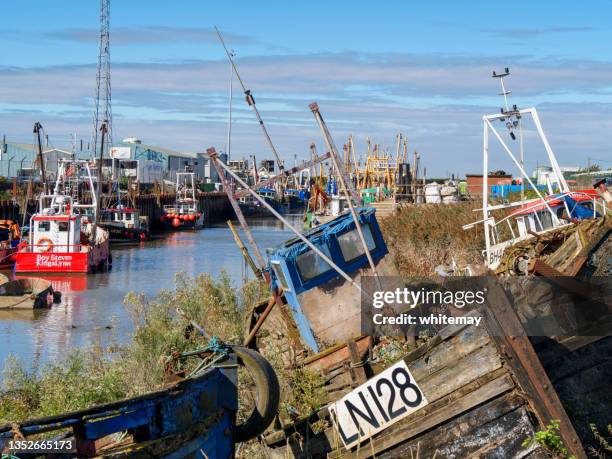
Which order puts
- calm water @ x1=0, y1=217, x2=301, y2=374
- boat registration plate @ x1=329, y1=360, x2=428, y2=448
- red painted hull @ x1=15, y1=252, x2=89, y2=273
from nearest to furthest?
boat registration plate @ x1=329, y1=360, x2=428, y2=448
calm water @ x1=0, y1=217, x2=301, y2=374
red painted hull @ x1=15, y1=252, x2=89, y2=273

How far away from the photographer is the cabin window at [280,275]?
11058 mm

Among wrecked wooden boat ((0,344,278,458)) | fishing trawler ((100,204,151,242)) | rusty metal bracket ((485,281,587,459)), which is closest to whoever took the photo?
wrecked wooden boat ((0,344,278,458))

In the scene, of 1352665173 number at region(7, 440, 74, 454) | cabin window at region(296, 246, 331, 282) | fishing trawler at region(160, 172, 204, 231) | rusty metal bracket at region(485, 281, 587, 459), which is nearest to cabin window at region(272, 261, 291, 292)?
cabin window at region(296, 246, 331, 282)

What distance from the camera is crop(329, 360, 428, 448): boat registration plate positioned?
23.8ft

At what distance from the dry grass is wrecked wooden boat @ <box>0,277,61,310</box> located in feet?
36.6

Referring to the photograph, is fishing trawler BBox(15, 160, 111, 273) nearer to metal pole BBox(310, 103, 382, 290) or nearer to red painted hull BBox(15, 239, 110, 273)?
red painted hull BBox(15, 239, 110, 273)

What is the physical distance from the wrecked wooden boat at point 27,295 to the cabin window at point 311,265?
1900 centimetres

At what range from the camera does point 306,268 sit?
10977mm

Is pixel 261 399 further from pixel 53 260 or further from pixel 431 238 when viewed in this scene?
pixel 53 260

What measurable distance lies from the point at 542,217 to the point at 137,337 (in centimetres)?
849

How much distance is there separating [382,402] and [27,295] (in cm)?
2312

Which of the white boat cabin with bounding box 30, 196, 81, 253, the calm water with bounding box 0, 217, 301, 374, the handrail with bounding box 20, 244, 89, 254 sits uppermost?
the white boat cabin with bounding box 30, 196, 81, 253

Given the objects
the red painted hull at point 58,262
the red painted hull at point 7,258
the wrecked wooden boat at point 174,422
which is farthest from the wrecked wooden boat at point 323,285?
the red painted hull at point 7,258

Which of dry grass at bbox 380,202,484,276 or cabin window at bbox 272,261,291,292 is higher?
cabin window at bbox 272,261,291,292
